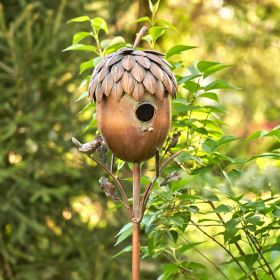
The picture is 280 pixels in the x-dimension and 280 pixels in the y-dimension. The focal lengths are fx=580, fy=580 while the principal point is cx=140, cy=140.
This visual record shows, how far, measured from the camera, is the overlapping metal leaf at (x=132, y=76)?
108 centimetres

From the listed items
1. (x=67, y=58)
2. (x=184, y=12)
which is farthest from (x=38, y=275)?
(x=184, y=12)

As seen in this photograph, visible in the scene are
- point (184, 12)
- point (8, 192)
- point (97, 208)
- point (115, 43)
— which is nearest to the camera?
point (115, 43)

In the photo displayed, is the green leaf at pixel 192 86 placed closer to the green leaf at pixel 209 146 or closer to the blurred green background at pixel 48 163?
the green leaf at pixel 209 146

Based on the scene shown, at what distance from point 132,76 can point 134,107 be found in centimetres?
6

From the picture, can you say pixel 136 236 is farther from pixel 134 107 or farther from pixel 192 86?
pixel 192 86

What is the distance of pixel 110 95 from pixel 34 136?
2079mm

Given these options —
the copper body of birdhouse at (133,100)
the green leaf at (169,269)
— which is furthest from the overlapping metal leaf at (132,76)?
the green leaf at (169,269)

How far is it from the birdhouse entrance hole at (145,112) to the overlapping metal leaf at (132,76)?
3 cm

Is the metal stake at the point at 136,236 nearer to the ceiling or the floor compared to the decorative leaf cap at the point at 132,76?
nearer to the floor

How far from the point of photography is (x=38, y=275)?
10.1 ft

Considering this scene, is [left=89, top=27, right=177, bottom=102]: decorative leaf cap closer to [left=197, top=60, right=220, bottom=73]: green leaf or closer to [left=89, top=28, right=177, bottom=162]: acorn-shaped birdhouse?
[left=89, top=28, right=177, bottom=162]: acorn-shaped birdhouse

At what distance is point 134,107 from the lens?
3.62 feet

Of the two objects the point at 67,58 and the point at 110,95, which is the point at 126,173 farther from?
the point at 110,95

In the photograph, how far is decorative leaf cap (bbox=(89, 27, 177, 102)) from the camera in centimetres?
108
